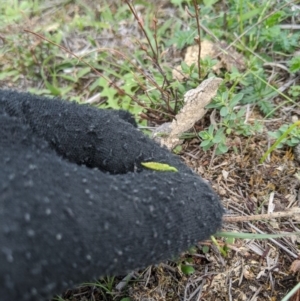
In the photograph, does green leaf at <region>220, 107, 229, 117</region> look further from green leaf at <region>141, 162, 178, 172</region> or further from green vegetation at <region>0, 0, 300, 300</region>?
green leaf at <region>141, 162, 178, 172</region>

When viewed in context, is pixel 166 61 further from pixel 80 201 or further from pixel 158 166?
pixel 80 201

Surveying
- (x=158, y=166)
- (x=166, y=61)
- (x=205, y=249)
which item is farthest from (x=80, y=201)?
(x=166, y=61)

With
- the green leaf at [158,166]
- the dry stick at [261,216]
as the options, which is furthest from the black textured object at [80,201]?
the dry stick at [261,216]

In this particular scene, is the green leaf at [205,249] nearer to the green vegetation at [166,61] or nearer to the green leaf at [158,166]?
the green vegetation at [166,61]

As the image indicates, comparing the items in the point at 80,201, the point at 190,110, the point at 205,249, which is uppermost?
the point at 80,201

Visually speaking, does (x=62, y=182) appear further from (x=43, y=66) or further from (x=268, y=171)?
(x=43, y=66)

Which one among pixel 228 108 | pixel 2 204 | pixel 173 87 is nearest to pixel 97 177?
pixel 2 204
